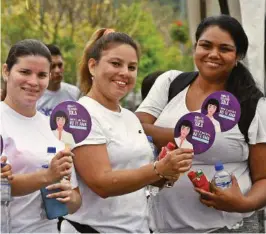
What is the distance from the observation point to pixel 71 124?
266 centimetres

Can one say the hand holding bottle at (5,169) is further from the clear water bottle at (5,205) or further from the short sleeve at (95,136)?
the short sleeve at (95,136)

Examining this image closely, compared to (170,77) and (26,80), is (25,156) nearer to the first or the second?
(26,80)

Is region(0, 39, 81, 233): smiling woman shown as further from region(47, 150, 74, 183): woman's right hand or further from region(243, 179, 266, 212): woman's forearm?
region(243, 179, 266, 212): woman's forearm

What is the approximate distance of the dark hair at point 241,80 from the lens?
9.93ft

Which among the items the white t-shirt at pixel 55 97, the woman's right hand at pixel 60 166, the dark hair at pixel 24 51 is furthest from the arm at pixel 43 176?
the white t-shirt at pixel 55 97

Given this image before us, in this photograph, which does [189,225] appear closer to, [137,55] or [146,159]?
[146,159]

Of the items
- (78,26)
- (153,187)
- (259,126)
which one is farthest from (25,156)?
(78,26)

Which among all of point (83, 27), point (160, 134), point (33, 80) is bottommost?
point (160, 134)

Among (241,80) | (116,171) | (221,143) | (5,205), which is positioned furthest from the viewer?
(241,80)

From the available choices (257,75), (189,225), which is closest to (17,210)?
(189,225)

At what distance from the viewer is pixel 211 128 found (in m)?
2.84

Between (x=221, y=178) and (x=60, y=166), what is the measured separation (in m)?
0.77

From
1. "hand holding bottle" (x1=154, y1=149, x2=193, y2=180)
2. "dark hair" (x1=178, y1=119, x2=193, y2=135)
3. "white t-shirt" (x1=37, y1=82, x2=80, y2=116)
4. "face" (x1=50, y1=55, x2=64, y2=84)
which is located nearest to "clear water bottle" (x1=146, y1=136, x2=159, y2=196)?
"dark hair" (x1=178, y1=119, x2=193, y2=135)

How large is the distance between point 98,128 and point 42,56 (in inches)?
15.5
